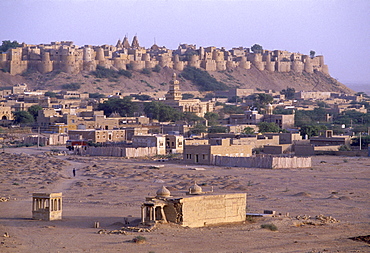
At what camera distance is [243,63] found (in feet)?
321

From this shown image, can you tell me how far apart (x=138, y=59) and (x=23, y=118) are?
39.5 metres

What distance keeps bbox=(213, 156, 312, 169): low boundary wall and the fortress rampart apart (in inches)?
2069

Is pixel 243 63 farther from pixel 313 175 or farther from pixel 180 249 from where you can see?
pixel 180 249

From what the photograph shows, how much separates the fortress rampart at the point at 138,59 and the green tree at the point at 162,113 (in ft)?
83.5

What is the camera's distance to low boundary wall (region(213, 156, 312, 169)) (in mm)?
28062

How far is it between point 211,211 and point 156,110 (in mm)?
39718

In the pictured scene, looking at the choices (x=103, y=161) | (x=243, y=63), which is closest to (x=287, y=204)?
(x=103, y=161)

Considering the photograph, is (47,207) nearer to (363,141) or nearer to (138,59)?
(363,141)

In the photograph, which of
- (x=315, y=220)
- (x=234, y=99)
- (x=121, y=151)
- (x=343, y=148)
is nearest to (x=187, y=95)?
(x=234, y=99)

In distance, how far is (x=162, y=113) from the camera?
54.7 metres

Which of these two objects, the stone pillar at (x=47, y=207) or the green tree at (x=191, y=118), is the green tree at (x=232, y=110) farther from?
the stone pillar at (x=47, y=207)

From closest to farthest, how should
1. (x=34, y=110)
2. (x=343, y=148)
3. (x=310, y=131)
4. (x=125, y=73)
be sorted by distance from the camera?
1. (x=343, y=148)
2. (x=310, y=131)
3. (x=34, y=110)
4. (x=125, y=73)

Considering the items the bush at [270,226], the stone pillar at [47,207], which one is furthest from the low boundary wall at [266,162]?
the stone pillar at [47,207]

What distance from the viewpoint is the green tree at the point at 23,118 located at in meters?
50.9
